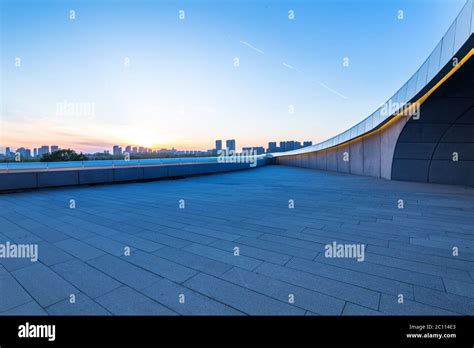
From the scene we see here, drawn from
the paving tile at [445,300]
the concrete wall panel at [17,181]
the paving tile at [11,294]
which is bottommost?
the paving tile at [445,300]

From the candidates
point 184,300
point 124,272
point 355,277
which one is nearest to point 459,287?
point 355,277

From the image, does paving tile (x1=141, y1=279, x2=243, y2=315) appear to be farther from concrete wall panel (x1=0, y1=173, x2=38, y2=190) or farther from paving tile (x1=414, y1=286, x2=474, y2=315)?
concrete wall panel (x1=0, y1=173, x2=38, y2=190)

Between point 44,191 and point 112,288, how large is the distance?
9.99 meters

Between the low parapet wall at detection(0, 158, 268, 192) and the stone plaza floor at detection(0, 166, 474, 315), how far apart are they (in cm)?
355

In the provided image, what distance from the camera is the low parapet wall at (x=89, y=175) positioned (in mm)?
9969

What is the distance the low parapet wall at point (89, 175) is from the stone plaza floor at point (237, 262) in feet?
11.6

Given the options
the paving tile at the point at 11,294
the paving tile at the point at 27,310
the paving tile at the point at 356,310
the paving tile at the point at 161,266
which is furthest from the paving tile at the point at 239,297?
the paving tile at the point at 11,294

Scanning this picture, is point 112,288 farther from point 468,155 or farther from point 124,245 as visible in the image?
point 468,155

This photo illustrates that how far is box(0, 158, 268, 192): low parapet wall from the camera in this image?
997 centimetres

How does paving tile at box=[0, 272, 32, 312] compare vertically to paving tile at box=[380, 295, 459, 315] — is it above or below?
above

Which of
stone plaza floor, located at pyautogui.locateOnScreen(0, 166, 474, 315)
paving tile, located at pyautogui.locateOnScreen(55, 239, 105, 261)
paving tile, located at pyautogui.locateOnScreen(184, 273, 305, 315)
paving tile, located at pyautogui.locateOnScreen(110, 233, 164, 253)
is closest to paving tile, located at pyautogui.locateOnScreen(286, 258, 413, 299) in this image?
stone plaza floor, located at pyautogui.locateOnScreen(0, 166, 474, 315)

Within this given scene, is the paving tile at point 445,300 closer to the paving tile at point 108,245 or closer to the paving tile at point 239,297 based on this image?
the paving tile at point 239,297

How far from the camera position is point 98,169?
12234 mm
